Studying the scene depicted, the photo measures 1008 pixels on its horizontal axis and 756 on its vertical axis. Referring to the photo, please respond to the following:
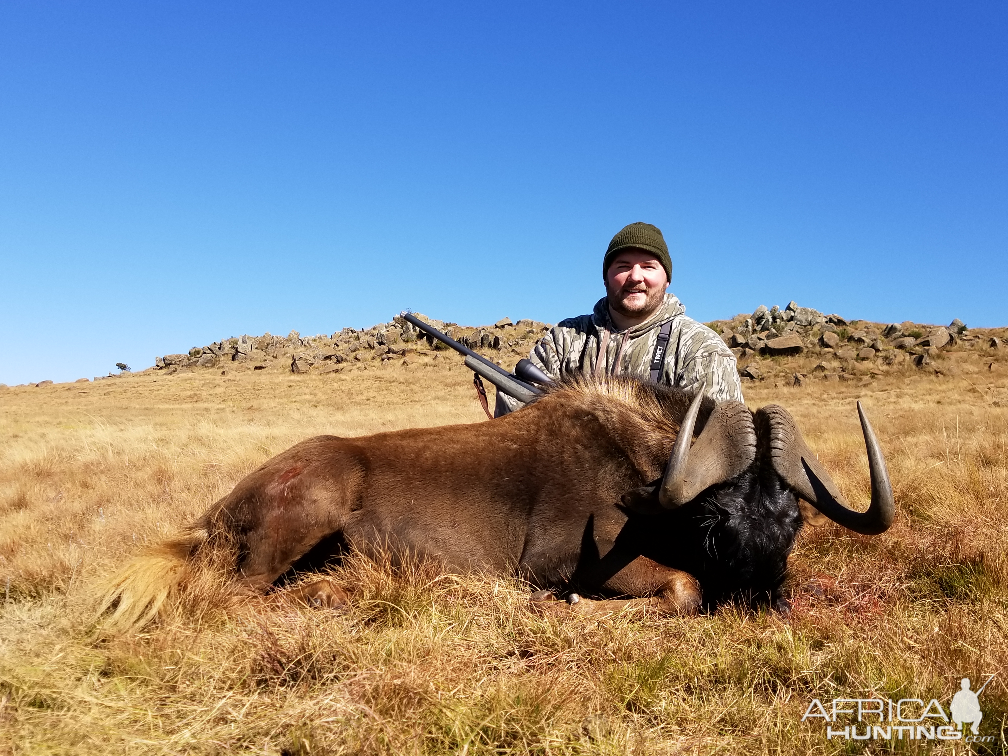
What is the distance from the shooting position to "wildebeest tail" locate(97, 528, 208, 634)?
343 cm

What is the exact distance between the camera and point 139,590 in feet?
11.7

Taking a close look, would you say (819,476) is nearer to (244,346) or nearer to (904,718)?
(904,718)

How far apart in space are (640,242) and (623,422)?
7.10ft

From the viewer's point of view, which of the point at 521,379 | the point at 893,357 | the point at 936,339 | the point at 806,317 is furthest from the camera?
the point at 806,317

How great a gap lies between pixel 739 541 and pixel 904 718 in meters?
1.27

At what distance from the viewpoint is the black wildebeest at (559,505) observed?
369 cm

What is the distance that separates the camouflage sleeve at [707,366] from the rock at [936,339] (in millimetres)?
32256

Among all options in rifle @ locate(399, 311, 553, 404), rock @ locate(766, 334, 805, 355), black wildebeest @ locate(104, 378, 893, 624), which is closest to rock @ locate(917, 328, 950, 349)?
rock @ locate(766, 334, 805, 355)

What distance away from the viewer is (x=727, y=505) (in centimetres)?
368

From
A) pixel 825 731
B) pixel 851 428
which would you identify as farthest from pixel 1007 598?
pixel 851 428

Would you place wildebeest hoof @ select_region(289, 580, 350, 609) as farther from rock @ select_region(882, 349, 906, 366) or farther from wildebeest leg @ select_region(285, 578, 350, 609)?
rock @ select_region(882, 349, 906, 366)

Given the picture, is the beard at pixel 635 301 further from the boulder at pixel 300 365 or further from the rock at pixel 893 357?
the boulder at pixel 300 365

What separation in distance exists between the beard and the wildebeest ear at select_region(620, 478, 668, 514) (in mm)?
2369

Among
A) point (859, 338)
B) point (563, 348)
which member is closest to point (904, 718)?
point (563, 348)
